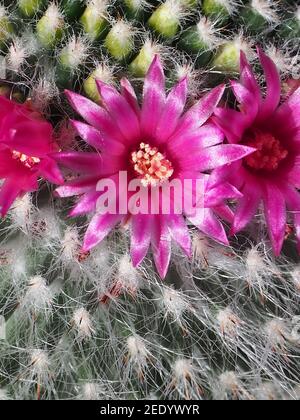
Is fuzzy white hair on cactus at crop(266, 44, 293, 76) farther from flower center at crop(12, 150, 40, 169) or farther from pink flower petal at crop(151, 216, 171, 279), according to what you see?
flower center at crop(12, 150, 40, 169)

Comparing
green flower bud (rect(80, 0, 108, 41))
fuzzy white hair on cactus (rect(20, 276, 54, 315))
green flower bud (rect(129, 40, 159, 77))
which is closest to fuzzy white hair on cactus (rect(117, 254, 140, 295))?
fuzzy white hair on cactus (rect(20, 276, 54, 315))

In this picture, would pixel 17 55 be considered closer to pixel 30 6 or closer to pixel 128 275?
pixel 30 6

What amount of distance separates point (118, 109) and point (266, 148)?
0.45m

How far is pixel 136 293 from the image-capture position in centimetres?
159

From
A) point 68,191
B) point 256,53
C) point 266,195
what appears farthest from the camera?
point 256,53

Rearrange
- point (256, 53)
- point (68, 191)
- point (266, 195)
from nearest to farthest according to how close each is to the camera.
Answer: point (68, 191) < point (266, 195) < point (256, 53)

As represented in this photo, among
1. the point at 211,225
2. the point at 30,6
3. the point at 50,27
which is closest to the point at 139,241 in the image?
the point at 211,225

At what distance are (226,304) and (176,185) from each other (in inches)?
16.8

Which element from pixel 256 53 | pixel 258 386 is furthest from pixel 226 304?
pixel 256 53

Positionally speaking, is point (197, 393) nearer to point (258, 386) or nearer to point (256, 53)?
point (258, 386)

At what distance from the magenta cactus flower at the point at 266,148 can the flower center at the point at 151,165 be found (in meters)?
0.18

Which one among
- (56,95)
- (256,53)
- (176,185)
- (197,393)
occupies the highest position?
(256,53)

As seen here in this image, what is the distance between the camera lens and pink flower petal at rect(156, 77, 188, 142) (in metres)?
1.41

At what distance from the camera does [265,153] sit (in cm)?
157
